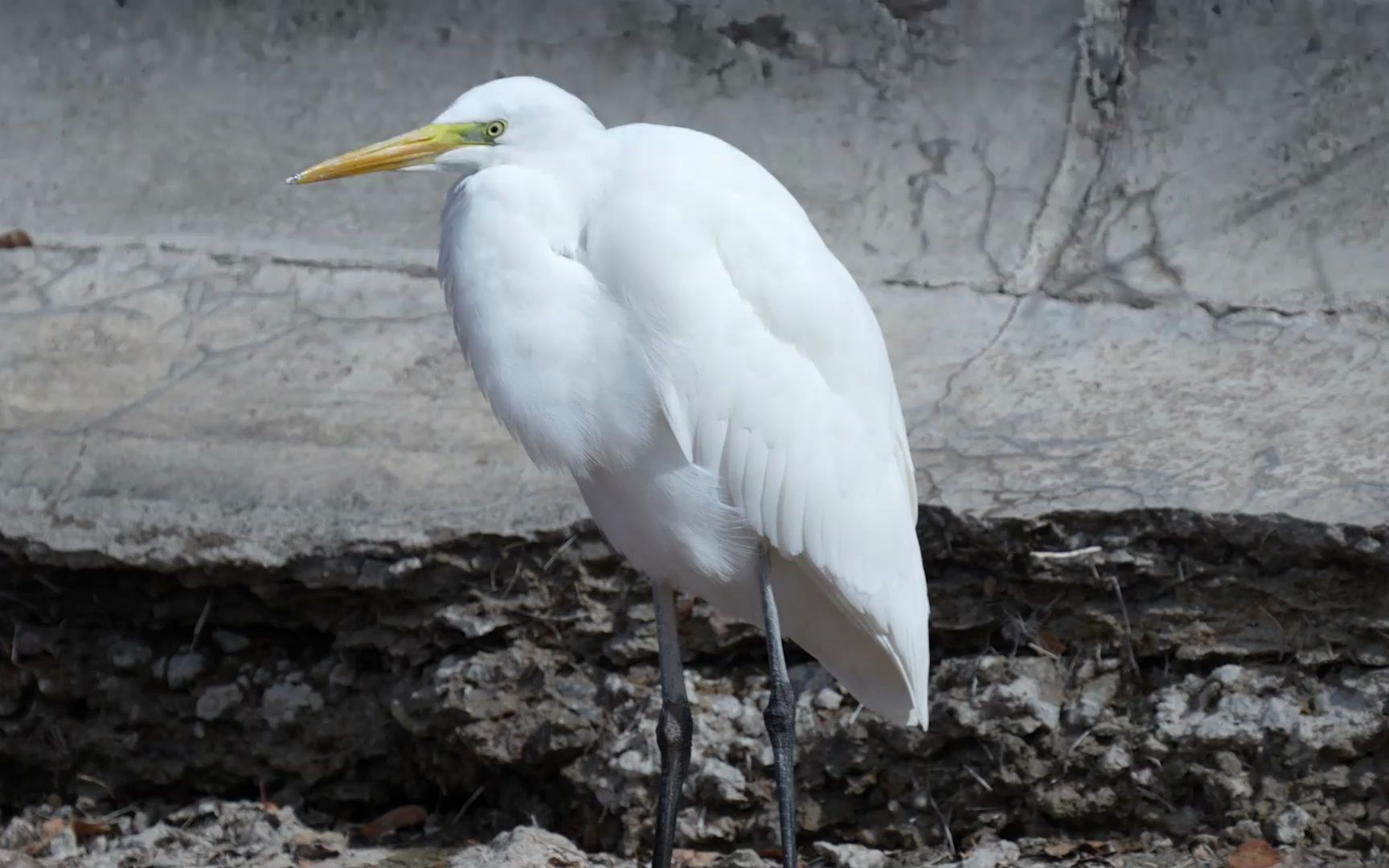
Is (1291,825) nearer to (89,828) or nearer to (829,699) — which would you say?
(829,699)

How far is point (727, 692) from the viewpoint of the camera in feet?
8.84

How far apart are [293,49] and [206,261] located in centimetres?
83

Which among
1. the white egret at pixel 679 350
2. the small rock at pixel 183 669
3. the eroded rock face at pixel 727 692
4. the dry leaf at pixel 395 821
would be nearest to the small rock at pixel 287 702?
the eroded rock face at pixel 727 692

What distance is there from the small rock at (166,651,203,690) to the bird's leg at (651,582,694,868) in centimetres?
96

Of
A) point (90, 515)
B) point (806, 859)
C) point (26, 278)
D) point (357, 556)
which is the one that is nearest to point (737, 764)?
point (806, 859)

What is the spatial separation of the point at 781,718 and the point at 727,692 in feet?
1.50

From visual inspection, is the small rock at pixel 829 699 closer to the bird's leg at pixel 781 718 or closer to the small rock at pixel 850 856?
the small rock at pixel 850 856

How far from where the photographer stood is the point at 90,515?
2.74 m

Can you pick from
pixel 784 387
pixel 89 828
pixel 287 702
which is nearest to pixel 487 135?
pixel 784 387

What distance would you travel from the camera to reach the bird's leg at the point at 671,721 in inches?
90.0

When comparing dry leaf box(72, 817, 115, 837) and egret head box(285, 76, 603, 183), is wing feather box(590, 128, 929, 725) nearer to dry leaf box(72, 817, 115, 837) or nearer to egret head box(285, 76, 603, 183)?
egret head box(285, 76, 603, 183)

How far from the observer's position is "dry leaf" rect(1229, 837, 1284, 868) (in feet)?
7.85

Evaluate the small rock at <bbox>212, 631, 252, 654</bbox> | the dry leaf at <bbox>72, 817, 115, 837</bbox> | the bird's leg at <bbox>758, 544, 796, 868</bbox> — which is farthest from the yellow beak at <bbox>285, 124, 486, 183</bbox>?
the dry leaf at <bbox>72, 817, 115, 837</bbox>

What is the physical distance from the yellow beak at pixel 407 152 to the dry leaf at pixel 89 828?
1.38m
